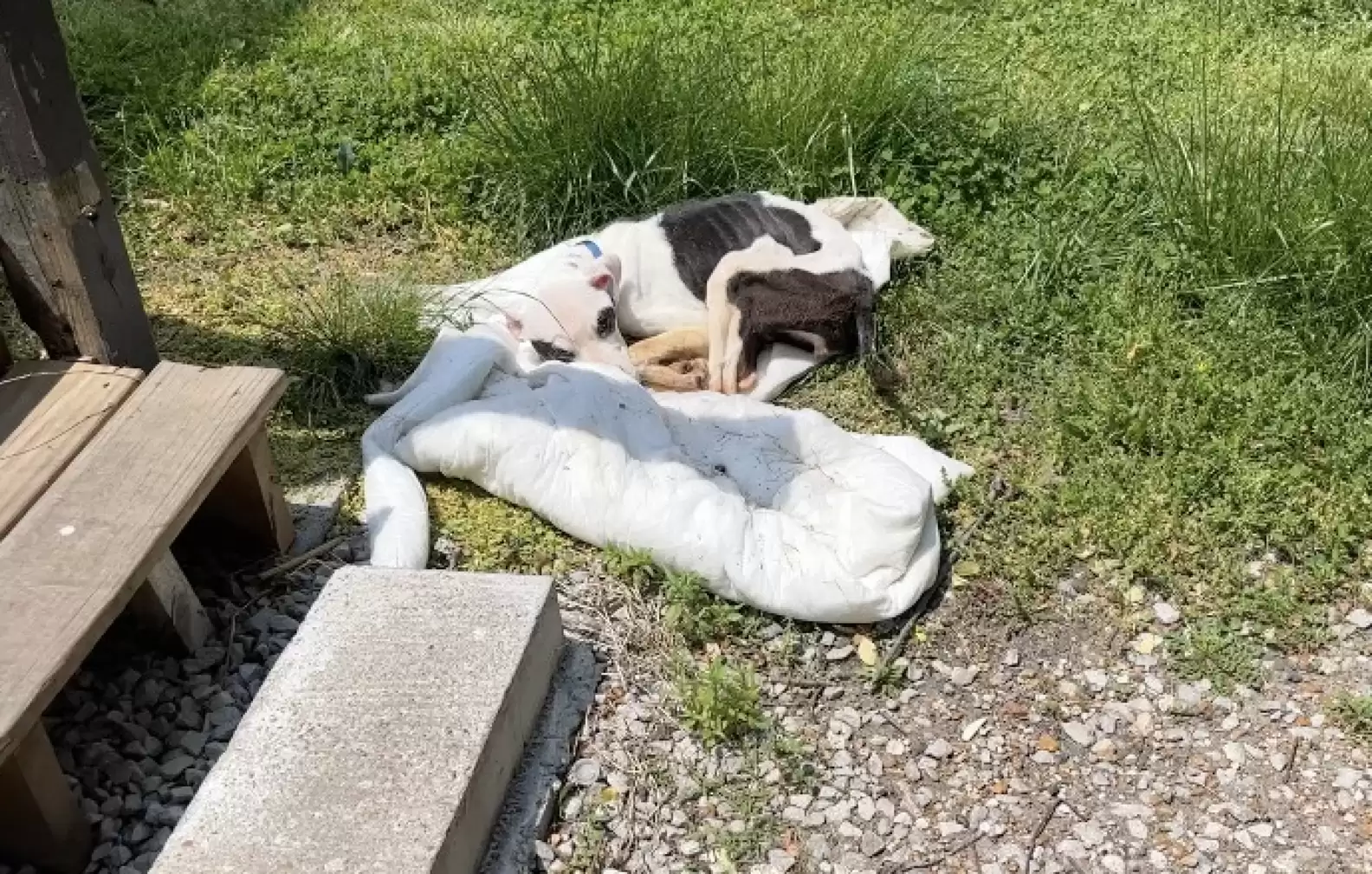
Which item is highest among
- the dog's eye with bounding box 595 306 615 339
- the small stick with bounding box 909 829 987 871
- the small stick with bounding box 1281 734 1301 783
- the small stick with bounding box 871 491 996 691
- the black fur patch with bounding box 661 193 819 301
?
the black fur patch with bounding box 661 193 819 301

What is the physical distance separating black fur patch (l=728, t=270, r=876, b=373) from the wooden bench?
1.69m

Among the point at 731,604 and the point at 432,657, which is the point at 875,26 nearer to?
the point at 731,604

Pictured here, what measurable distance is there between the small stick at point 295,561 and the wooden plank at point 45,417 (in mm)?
592

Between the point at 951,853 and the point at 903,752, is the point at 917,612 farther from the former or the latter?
the point at 951,853

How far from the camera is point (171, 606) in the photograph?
3203 millimetres

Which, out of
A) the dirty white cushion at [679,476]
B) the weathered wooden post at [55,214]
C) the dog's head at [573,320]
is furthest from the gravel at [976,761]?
the weathered wooden post at [55,214]

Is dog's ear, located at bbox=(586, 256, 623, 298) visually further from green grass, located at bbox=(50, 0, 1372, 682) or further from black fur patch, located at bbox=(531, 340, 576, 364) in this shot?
green grass, located at bbox=(50, 0, 1372, 682)

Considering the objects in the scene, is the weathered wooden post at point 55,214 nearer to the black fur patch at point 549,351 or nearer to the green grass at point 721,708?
the black fur patch at point 549,351

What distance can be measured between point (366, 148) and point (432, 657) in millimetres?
3149

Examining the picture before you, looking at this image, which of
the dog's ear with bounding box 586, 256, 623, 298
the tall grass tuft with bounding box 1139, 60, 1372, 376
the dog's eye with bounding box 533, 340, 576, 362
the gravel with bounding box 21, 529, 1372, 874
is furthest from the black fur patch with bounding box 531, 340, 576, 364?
the tall grass tuft with bounding box 1139, 60, 1372, 376

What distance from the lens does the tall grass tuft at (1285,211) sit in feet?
13.8

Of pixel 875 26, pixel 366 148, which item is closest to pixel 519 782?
pixel 366 148

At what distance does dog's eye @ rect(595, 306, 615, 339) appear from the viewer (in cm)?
444

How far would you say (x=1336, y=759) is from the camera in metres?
3.21
